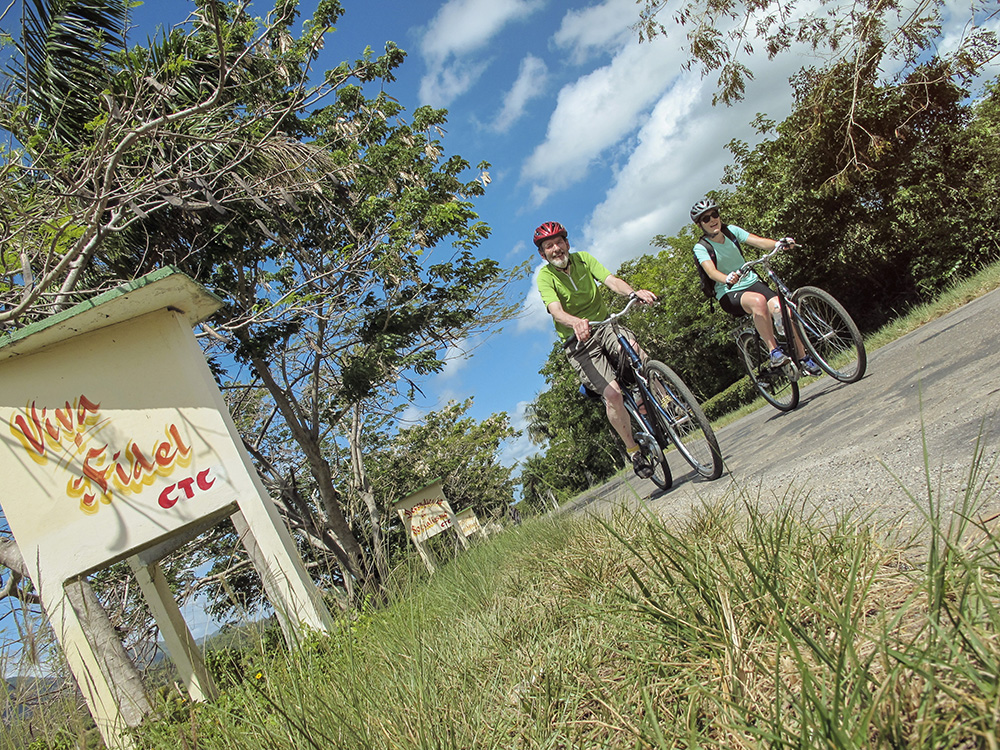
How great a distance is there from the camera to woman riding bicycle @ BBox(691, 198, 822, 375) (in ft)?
19.5

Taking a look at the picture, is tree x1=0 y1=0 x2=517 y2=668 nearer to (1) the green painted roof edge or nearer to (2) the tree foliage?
(1) the green painted roof edge

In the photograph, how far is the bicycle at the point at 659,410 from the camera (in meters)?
4.86

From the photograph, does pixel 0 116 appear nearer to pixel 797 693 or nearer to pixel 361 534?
pixel 797 693

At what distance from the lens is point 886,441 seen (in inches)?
124

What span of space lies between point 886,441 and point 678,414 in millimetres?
1862

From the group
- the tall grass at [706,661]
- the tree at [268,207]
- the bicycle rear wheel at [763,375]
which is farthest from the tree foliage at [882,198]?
the tall grass at [706,661]

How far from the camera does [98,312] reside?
5.30 m

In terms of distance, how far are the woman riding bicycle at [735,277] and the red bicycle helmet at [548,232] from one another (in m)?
1.57

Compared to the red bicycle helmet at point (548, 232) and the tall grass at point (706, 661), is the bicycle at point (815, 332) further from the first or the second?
the tall grass at point (706, 661)

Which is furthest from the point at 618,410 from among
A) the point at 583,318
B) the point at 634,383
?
the point at 583,318

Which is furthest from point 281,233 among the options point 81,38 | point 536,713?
point 536,713

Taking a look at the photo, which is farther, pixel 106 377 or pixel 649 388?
pixel 106 377

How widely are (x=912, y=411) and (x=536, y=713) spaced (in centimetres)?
290

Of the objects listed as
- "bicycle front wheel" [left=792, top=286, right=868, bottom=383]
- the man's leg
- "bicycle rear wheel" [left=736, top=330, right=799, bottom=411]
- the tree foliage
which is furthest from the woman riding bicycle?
the tree foliage
